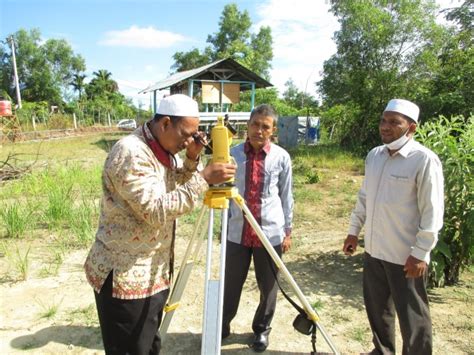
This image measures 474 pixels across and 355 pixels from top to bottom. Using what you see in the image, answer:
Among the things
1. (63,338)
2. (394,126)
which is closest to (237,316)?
(63,338)

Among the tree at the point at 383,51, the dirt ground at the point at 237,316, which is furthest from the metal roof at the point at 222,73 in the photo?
the dirt ground at the point at 237,316

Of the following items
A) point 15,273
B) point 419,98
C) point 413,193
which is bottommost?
point 15,273

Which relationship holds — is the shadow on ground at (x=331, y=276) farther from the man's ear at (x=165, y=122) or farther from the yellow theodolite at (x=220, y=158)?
the man's ear at (x=165, y=122)

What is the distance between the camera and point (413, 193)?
6.83 ft

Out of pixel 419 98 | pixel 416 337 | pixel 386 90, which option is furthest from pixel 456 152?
pixel 386 90

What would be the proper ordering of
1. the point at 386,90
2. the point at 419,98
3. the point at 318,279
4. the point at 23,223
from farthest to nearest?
the point at 386,90, the point at 419,98, the point at 23,223, the point at 318,279

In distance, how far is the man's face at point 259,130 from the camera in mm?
2449

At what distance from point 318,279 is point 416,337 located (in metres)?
1.61

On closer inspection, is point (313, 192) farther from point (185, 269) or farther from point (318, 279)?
point (185, 269)

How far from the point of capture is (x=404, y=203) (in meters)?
2.10

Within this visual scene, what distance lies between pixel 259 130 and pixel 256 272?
3.29ft

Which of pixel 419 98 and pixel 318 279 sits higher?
pixel 419 98

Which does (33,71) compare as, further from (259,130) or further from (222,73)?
(259,130)

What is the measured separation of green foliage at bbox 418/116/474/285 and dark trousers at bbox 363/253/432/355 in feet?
3.41
